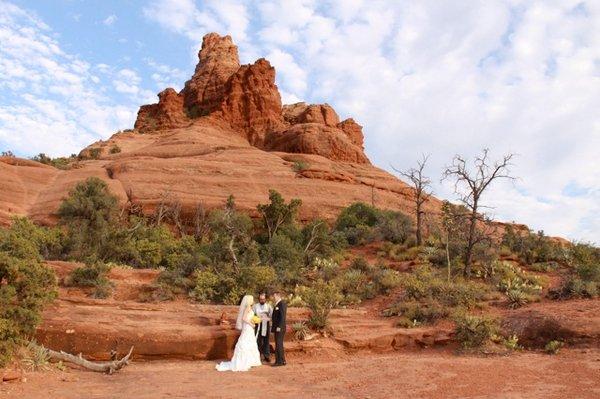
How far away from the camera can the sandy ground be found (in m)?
7.59

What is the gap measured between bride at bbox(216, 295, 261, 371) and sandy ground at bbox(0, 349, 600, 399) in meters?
0.25

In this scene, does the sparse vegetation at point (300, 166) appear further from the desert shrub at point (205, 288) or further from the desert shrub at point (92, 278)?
the desert shrub at point (92, 278)

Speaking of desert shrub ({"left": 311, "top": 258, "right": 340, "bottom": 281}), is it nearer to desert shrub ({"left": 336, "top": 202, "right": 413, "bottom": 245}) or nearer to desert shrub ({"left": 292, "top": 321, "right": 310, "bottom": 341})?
desert shrub ({"left": 336, "top": 202, "right": 413, "bottom": 245})

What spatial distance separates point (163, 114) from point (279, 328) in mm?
57225

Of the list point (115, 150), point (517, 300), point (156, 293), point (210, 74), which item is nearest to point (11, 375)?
point (156, 293)

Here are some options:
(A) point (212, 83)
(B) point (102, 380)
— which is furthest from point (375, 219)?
(A) point (212, 83)

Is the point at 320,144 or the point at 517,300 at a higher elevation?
the point at 320,144

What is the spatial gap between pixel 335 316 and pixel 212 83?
57137 mm

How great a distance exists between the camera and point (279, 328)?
1052cm

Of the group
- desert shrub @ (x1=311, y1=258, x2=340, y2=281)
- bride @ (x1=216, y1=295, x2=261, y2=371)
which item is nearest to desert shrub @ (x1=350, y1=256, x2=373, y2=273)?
desert shrub @ (x1=311, y1=258, x2=340, y2=281)

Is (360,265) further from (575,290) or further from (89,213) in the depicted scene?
(89,213)

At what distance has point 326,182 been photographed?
39188 millimetres

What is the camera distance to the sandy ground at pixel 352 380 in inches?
299

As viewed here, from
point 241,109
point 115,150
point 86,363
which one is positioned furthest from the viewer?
point 241,109
